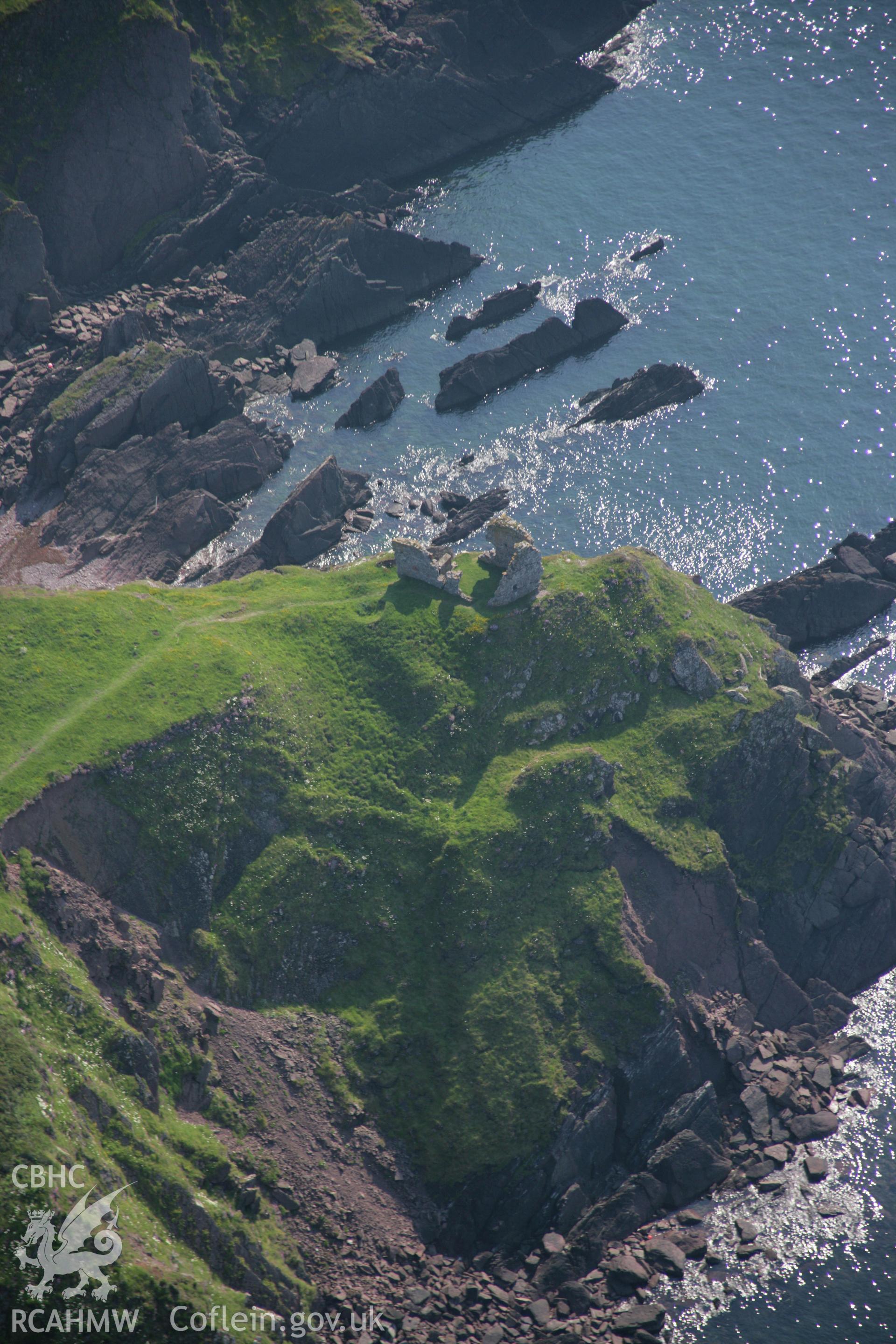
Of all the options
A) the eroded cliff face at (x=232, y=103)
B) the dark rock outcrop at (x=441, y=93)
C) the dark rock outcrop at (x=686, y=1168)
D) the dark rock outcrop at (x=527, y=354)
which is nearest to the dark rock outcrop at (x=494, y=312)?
the dark rock outcrop at (x=527, y=354)

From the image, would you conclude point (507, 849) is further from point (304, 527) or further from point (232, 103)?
point (232, 103)

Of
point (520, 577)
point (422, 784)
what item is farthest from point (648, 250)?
point (422, 784)

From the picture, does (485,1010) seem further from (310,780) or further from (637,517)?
(637,517)

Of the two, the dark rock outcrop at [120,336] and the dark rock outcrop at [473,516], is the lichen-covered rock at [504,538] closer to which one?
the dark rock outcrop at [473,516]

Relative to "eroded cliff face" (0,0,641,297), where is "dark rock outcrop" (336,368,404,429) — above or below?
below

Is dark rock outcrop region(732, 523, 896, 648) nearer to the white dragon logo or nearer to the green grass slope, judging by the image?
the green grass slope

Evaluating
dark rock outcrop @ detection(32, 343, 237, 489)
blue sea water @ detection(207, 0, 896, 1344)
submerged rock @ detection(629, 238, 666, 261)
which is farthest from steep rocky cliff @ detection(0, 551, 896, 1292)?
submerged rock @ detection(629, 238, 666, 261)
